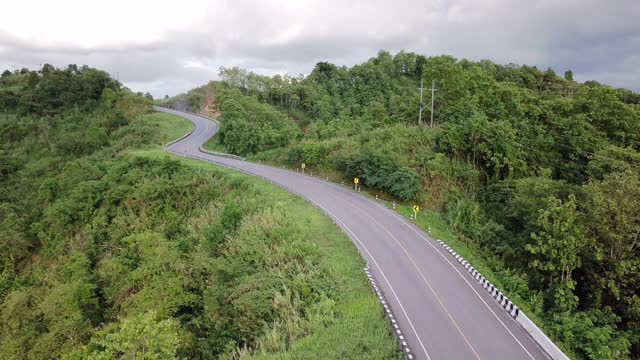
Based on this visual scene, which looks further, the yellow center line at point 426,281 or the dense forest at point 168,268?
the dense forest at point 168,268

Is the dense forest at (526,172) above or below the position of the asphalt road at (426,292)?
above

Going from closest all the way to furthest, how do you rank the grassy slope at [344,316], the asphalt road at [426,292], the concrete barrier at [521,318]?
the concrete barrier at [521,318]
the grassy slope at [344,316]
the asphalt road at [426,292]

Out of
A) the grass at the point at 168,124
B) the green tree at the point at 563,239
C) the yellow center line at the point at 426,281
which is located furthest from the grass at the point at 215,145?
the green tree at the point at 563,239

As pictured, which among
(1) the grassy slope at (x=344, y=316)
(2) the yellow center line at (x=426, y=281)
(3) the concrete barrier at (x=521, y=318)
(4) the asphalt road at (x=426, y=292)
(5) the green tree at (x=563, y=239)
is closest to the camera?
(3) the concrete barrier at (x=521, y=318)

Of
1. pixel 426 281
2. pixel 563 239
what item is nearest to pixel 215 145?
pixel 426 281

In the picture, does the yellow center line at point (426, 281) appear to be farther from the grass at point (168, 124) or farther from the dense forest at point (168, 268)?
the grass at point (168, 124)

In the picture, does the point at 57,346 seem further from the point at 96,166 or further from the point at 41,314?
the point at 96,166
